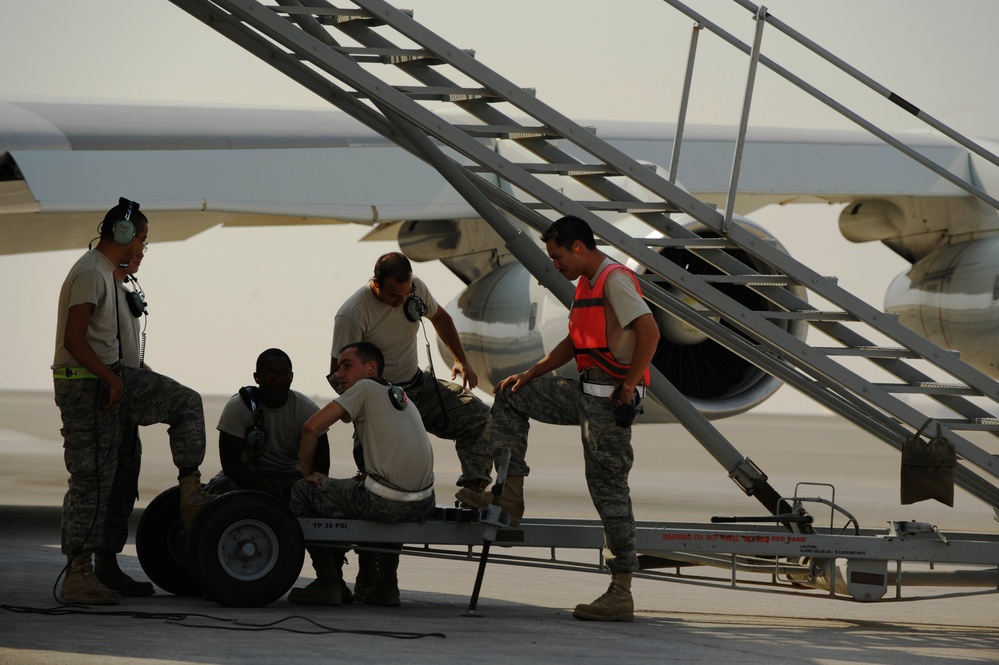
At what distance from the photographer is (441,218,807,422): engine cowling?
397 inches

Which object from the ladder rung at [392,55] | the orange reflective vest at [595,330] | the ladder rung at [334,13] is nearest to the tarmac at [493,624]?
the orange reflective vest at [595,330]

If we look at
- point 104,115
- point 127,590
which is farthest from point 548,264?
point 104,115

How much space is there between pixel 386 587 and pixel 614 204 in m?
2.44

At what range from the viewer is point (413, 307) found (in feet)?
26.6

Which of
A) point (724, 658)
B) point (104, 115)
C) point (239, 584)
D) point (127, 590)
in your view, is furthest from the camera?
point (104, 115)

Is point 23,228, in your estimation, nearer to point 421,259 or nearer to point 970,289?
point 421,259

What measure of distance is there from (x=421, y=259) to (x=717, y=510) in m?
4.34

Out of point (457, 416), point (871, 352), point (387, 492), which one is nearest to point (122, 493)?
point (387, 492)

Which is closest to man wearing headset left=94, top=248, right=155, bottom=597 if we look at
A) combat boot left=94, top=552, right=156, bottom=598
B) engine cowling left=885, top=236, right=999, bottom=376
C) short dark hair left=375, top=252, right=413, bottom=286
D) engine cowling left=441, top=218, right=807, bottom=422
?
combat boot left=94, top=552, right=156, bottom=598

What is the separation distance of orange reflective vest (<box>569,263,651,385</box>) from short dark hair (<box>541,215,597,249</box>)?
0.18 metres

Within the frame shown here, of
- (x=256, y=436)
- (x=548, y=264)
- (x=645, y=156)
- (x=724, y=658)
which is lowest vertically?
(x=724, y=658)

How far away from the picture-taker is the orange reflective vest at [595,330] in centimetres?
711

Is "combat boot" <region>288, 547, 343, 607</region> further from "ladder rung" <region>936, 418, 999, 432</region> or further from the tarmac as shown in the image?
"ladder rung" <region>936, 418, 999, 432</region>

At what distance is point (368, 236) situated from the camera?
13.8m
